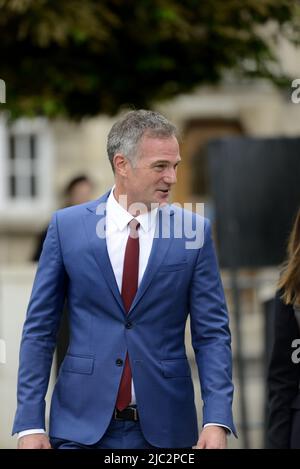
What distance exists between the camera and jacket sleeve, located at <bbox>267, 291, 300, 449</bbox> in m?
4.99

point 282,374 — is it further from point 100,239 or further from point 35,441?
point 35,441

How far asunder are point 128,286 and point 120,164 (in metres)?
0.44

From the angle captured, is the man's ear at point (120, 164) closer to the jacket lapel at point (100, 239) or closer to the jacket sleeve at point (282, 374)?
the jacket lapel at point (100, 239)

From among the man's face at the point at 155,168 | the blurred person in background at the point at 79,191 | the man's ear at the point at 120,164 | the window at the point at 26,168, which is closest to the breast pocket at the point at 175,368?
the man's face at the point at 155,168

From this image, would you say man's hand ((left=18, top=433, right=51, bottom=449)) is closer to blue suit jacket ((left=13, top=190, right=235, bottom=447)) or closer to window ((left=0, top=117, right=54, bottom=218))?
blue suit jacket ((left=13, top=190, right=235, bottom=447))

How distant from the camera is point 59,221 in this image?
16.1 ft

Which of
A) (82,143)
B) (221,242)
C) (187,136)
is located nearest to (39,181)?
(82,143)

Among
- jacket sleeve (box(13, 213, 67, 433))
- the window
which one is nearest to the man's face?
jacket sleeve (box(13, 213, 67, 433))

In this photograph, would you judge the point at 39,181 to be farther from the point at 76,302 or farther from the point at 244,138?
the point at 76,302

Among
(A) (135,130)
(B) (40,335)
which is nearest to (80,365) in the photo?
(B) (40,335)

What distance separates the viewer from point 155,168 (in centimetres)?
477

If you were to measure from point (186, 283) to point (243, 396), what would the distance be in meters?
5.14

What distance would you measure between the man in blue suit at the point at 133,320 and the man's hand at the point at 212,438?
2 cm

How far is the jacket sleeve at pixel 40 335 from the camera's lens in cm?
473
